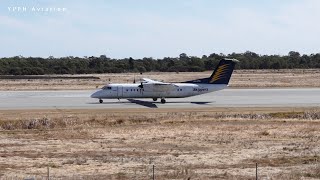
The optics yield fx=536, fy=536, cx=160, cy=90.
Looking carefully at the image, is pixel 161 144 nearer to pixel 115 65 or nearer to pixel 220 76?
pixel 220 76

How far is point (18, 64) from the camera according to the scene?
173 meters

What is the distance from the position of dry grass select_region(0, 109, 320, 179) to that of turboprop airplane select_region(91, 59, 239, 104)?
931 centimetres

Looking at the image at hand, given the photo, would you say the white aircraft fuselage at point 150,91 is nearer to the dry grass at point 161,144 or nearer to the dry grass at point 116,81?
the dry grass at point 161,144

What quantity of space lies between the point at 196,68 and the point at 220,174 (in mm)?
145600

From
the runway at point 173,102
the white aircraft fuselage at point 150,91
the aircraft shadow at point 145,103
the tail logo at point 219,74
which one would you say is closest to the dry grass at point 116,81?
the runway at point 173,102

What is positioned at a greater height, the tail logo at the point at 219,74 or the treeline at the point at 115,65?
the treeline at the point at 115,65

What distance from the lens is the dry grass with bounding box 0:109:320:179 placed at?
24.6 m

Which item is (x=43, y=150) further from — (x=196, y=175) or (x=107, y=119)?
(x=107, y=119)

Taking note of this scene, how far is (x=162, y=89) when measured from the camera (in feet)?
201

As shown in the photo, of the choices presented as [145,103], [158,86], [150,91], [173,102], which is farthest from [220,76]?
[145,103]

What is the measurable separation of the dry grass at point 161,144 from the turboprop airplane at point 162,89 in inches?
367

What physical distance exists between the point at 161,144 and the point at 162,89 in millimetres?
27967

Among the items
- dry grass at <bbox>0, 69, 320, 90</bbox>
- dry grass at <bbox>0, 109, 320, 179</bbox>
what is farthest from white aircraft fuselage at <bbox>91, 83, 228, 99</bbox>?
dry grass at <bbox>0, 69, 320, 90</bbox>

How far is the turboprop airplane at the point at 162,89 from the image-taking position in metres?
60.4
